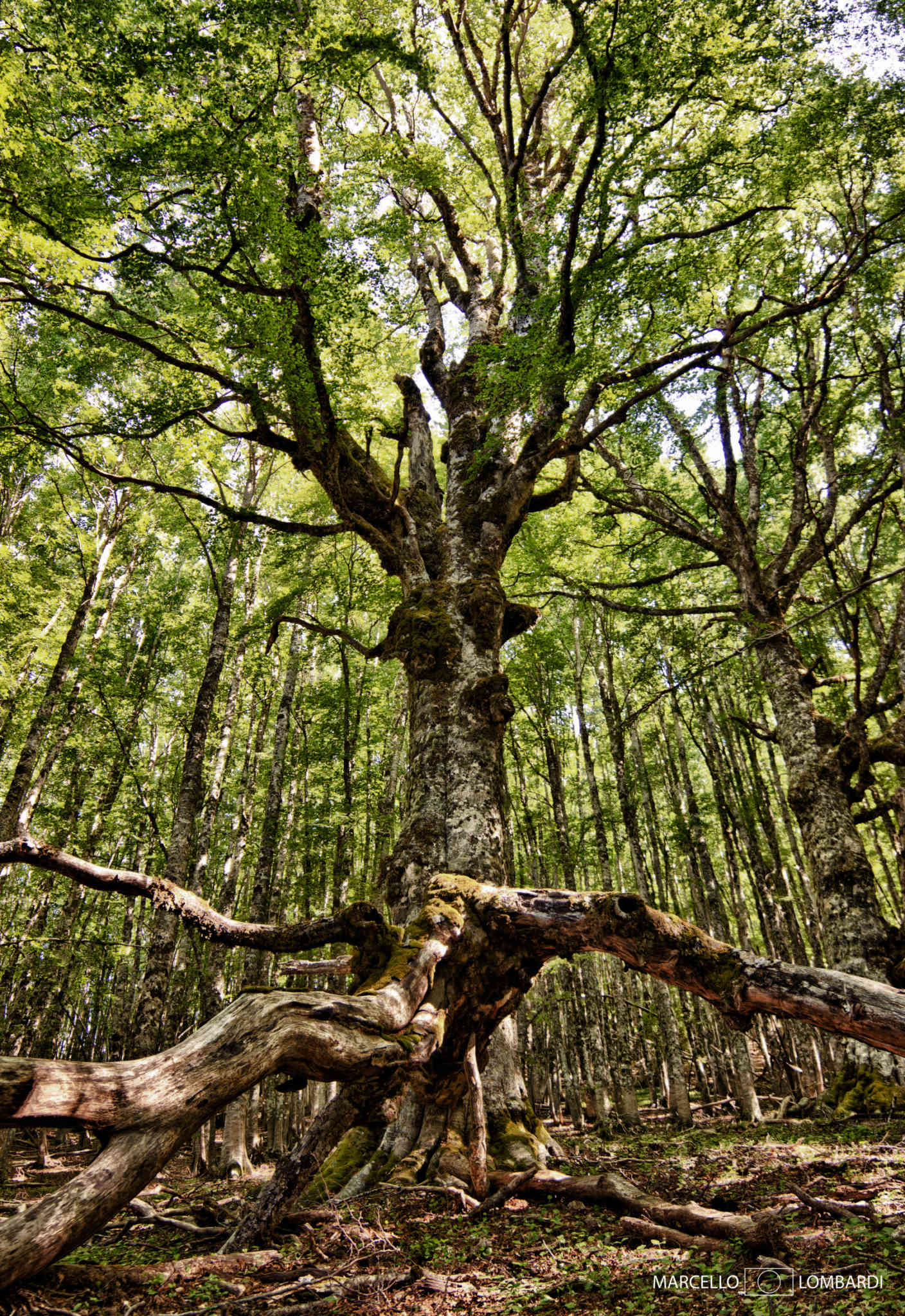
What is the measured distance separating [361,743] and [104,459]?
36.3 ft

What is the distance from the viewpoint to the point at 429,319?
10.5 metres

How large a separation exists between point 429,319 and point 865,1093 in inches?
505

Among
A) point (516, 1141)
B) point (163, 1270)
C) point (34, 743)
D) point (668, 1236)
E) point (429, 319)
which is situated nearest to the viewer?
point (163, 1270)

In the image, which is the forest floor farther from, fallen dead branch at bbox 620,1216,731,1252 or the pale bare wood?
the pale bare wood

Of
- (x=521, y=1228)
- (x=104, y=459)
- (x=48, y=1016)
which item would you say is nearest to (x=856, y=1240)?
(x=521, y=1228)

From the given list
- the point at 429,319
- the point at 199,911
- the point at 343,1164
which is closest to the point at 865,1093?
the point at 343,1164

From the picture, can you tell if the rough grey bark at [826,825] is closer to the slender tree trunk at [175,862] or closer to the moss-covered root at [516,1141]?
the moss-covered root at [516,1141]

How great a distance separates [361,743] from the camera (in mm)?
20547

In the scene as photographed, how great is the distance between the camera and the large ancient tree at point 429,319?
4.15 m

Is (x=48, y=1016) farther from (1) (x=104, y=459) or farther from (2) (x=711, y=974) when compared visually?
(2) (x=711, y=974)

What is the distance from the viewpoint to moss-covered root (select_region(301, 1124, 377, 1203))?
16.6 feet

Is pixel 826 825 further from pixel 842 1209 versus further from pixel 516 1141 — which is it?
pixel 516 1141

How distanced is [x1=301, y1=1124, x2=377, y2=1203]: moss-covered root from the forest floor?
0.70 meters

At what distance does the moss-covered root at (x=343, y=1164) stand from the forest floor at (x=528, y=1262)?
0.70 m
